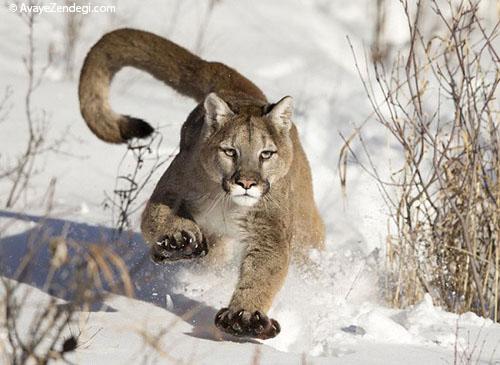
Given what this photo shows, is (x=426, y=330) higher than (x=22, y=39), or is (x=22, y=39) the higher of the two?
(x=22, y=39)

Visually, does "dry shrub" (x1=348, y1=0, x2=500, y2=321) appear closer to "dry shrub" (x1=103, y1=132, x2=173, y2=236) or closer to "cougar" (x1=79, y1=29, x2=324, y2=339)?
"cougar" (x1=79, y1=29, x2=324, y2=339)

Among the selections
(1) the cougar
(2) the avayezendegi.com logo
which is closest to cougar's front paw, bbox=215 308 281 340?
(1) the cougar

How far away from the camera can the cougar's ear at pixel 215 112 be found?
485 cm

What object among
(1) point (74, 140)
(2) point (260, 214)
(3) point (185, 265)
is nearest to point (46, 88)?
(1) point (74, 140)

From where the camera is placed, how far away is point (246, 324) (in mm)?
4199

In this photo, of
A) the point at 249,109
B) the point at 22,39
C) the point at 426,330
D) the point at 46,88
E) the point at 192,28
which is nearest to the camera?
the point at 426,330

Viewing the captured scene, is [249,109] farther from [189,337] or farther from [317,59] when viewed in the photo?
[317,59]

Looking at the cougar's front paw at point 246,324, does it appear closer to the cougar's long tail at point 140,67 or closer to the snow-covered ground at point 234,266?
the snow-covered ground at point 234,266

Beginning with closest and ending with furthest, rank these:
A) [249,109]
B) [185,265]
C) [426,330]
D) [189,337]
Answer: [189,337] < [426,330] < [249,109] < [185,265]

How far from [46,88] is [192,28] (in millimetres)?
2410

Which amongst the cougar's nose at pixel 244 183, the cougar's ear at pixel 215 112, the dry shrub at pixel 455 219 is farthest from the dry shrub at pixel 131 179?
the dry shrub at pixel 455 219

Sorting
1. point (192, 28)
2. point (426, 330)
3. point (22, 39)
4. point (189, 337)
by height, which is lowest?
point (189, 337)

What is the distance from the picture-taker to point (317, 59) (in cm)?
1027

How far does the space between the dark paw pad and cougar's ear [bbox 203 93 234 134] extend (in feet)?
1.89
